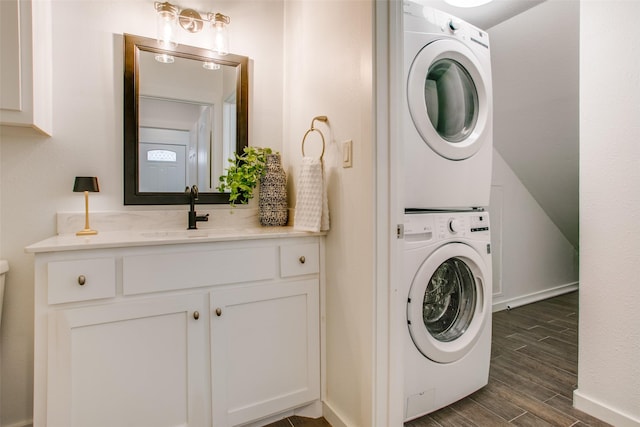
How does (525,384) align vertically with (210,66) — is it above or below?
below

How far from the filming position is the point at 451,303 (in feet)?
Answer: 5.63

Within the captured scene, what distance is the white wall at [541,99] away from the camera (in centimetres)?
197

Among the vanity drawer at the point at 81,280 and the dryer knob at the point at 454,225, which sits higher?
the dryer knob at the point at 454,225

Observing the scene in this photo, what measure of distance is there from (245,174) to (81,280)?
883 mm

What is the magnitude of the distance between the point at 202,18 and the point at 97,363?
1.67 m

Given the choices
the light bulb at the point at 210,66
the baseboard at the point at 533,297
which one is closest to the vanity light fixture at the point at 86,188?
the light bulb at the point at 210,66

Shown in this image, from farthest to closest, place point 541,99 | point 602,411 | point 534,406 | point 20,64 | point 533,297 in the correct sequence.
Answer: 1. point 533,297
2. point 541,99
3. point 534,406
4. point 602,411
5. point 20,64

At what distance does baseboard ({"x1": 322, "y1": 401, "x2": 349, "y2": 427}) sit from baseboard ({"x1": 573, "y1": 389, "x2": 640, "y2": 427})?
1.15 m

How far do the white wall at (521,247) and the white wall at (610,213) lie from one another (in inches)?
53.1

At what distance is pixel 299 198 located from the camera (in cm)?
157

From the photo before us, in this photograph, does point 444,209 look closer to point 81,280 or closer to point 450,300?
point 450,300

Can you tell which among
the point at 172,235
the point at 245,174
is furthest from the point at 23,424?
→ the point at 245,174

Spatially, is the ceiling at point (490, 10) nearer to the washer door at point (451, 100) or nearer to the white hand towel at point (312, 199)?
the washer door at point (451, 100)

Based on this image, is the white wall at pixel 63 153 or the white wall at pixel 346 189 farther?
the white wall at pixel 63 153
